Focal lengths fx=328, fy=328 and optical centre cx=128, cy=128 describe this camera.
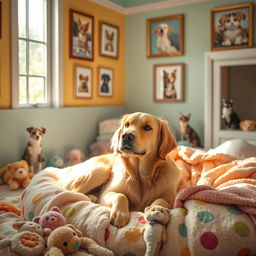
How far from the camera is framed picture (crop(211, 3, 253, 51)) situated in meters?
A: 3.76

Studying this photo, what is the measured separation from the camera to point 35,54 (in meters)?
3.52

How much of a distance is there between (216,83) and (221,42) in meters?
0.50

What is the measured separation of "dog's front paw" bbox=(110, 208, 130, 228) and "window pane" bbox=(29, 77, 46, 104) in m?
2.37

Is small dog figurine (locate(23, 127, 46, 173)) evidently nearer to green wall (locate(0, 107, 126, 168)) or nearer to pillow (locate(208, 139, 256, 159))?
green wall (locate(0, 107, 126, 168))

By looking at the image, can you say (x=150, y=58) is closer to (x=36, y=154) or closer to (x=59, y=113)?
(x=59, y=113)

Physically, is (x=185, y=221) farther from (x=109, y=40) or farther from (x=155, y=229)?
(x=109, y=40)

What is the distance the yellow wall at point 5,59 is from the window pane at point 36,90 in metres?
0.37

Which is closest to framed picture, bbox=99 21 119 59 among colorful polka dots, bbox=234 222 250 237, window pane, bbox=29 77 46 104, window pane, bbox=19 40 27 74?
window pane, bbox=29 77 46 104

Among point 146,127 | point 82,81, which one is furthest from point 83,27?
point 146,127

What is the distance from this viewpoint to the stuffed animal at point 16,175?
107 inches

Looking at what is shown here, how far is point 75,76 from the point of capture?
385cm

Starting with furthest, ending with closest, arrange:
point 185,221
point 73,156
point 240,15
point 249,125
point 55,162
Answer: point 240,15 < point 249,125 < point 73,156 < point 55,162 < point 185,221

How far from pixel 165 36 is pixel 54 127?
1930mm

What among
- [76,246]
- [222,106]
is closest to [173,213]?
[76,246]
